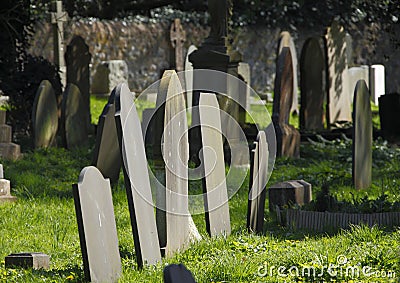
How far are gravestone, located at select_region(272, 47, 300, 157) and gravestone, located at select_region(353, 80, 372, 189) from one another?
2397mm

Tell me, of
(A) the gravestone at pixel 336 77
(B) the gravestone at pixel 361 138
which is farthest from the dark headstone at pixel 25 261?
(A) the gravestone at pixel 336 77

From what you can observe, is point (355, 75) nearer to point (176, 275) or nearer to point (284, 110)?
point (284, 110)

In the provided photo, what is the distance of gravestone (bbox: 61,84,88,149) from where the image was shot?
36.8 feet

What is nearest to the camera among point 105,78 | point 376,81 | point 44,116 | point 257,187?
point 257,187

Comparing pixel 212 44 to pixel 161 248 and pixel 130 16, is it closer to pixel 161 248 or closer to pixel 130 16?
pixel 161 248

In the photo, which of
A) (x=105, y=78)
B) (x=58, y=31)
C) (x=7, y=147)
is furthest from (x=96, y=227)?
(x=105, y=78)

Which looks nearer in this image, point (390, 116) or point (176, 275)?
point (176, 275)

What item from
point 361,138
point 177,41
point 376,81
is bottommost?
point 361,138

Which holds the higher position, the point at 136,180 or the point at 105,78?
the point at 105,78

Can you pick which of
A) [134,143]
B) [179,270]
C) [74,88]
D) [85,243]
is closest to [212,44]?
[74,88]

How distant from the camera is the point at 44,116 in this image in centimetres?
1112

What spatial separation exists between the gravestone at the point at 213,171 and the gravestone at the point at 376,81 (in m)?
Result: 13.7

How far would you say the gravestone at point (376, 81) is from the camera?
1959cm

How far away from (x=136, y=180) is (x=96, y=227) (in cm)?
61
